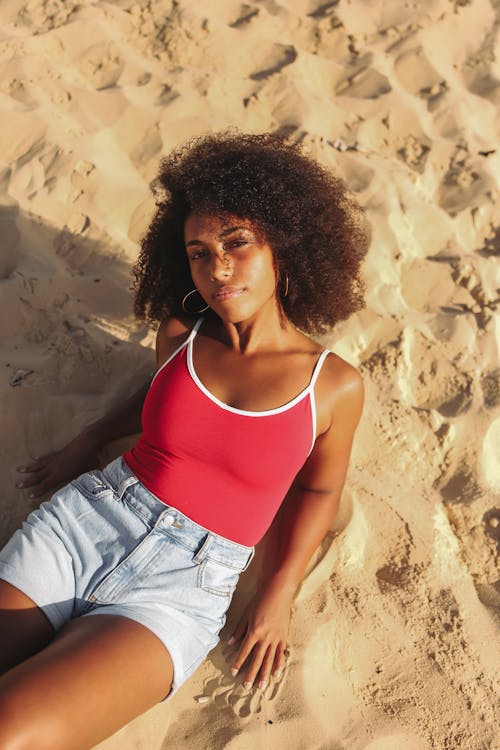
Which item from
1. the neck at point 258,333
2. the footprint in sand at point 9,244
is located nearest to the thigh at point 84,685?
the neck at point 258,333

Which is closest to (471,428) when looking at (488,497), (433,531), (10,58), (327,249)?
(488,497)

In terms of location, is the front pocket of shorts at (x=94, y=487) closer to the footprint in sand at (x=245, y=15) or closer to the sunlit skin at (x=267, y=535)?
the sunlit skin at (x=267, y=535)

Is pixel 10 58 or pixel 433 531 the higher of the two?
pixel 10 58

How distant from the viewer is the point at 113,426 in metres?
2.30

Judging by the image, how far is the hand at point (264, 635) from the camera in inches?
74.1

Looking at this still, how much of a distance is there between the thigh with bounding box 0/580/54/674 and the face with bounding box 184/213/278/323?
0.94m

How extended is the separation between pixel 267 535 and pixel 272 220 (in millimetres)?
1000

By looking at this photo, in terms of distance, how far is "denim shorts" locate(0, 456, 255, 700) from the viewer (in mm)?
1713

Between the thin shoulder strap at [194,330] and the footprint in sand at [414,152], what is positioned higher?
the footprint in sand at [414,152]

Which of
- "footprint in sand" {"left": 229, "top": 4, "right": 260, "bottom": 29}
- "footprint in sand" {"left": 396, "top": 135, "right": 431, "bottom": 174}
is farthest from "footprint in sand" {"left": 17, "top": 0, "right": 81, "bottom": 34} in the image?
"footprint in sand" {"left": 396, "top": 135, "right": 431, "bottom": 174}

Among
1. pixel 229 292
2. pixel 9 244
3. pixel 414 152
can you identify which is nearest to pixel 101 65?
pixel 9 244

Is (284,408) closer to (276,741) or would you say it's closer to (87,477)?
(87,477)

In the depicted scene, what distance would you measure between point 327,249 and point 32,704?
1.49 m

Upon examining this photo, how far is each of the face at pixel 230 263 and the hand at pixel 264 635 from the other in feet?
2.74
